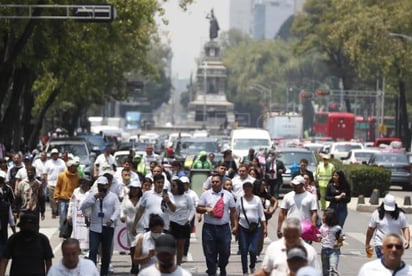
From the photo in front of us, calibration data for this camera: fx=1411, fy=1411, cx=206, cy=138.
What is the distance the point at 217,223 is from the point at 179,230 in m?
0.83

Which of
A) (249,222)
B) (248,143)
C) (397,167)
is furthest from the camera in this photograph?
(248,143)

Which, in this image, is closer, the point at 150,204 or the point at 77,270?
the point at 77,270

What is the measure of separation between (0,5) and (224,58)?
159353 mm

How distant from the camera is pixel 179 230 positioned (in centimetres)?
2038

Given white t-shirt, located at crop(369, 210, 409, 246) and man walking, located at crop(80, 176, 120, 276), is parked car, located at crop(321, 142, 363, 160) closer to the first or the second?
man walking, located at crop(80, 176, 120, 276)

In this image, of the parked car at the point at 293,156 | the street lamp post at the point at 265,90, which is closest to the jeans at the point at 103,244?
the parked car at the point at 293,156

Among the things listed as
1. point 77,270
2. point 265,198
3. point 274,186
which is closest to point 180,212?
point 265,198

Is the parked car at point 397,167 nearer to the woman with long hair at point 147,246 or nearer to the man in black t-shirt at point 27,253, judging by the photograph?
the woman with long hair at point 147,246

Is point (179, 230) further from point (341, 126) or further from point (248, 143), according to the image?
point (341, 126)

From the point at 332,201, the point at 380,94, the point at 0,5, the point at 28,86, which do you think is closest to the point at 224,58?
the point at 380,94

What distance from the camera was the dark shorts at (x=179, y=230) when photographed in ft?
66.4

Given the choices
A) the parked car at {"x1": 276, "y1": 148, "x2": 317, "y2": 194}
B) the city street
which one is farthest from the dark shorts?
the parked car at {"x1": 276, "y1": 148, "x2": 317, "y2": 194}

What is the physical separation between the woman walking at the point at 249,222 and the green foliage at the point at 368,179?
22.5 meters

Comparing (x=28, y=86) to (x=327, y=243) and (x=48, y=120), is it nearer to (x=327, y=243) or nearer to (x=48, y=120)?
(x=48, y=120)
